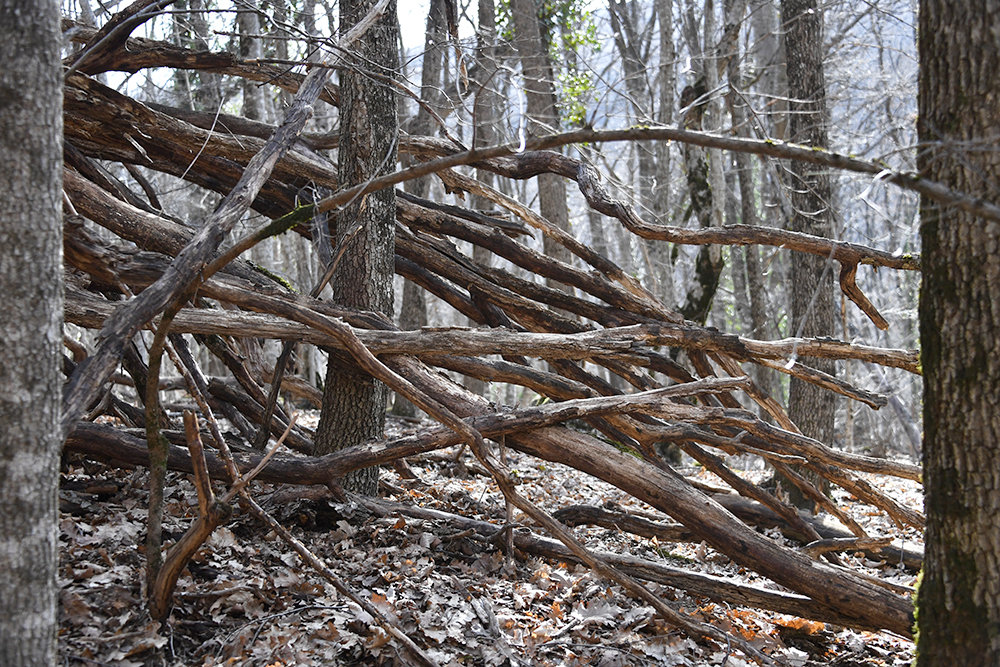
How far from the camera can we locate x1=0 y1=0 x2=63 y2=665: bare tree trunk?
7.76 feet

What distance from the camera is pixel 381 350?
18.4 feet

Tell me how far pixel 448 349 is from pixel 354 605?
2151 millimetres

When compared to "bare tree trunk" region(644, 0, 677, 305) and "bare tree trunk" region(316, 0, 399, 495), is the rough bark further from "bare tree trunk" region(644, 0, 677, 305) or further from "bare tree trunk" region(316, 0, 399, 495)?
"bare tree trunk" region(644, 0, 677, 305)

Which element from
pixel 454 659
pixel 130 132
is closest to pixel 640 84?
pixel 130 132

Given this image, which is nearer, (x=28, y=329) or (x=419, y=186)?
(x=28, y=329)

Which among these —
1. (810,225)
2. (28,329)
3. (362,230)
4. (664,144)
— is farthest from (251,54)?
(28,329)

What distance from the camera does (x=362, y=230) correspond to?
5.64m

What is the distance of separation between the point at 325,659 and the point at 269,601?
0.67m

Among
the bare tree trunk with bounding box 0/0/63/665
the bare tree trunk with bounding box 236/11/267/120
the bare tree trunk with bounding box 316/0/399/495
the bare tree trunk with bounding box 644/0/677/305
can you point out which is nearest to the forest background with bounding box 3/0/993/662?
the bare tree trunk with bounding box 316/0/399/495

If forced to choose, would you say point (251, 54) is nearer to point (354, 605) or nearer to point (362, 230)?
point (362, 230)

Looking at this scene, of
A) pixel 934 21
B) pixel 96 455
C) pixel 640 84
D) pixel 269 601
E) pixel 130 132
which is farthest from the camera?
pixel 640 84

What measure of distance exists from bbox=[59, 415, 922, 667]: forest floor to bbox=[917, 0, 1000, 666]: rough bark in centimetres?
163

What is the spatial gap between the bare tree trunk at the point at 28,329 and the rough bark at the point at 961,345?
9.64 ft

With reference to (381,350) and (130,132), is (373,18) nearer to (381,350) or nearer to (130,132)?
(381,350)
